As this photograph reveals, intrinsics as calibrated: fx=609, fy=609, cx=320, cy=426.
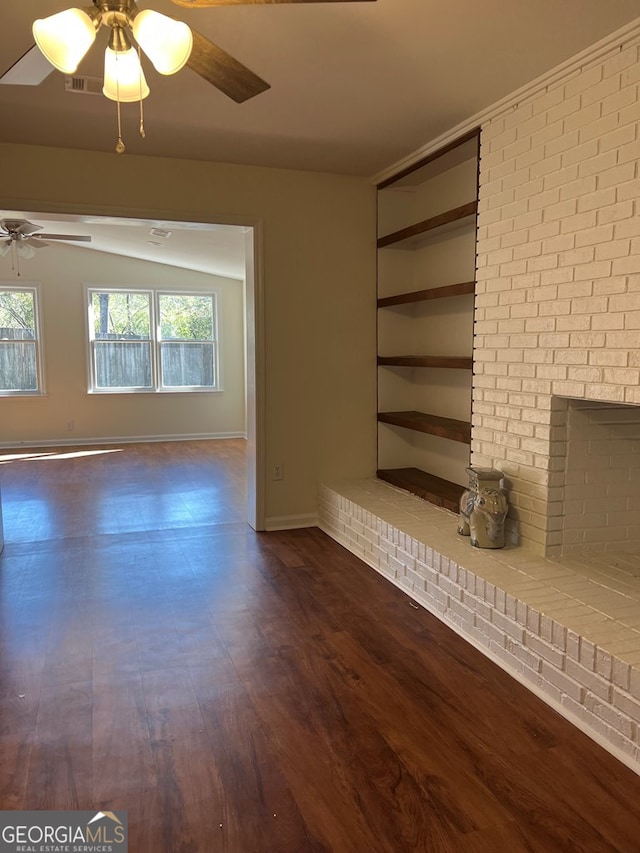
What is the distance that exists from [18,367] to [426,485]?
6430 mm

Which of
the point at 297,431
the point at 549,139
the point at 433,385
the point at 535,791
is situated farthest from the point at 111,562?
the point at 549,139

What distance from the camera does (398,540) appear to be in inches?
132

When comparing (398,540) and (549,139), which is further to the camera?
(398,540)

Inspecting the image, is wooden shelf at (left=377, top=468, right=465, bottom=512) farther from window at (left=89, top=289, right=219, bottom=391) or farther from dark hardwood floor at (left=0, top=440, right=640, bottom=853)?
window at (left=89, top=289, right=219, bottom=391)

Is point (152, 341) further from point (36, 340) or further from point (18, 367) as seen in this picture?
point (18, 367)

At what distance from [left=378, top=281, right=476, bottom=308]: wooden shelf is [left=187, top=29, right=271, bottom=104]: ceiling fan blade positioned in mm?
1764

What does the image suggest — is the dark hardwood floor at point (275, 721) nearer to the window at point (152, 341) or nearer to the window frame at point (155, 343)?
the window frame at point (155, 343)

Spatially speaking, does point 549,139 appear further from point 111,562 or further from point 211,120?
point 111,562

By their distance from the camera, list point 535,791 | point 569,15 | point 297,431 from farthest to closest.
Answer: point 297,431 < point 569,15 < point 535,791

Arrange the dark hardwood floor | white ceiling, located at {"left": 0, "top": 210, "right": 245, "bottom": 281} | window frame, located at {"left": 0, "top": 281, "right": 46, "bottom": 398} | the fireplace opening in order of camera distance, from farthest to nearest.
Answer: window frame, located at {"left": 0, "top": 281, "right": 46, "bottom": 398} → white ceiling, located at {"left": 0, "top": 210, "right": 245, "bottom": 281} → the fireplace opening → the dark hardwood floor

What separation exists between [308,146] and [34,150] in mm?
1639

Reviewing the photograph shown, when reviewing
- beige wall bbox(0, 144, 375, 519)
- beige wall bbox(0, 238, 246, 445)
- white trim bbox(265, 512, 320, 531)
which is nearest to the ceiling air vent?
beige wall bbox(0, 144, 375, 519)

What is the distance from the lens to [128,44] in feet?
5.70

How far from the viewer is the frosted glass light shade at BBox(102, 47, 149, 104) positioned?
5.77 feet
